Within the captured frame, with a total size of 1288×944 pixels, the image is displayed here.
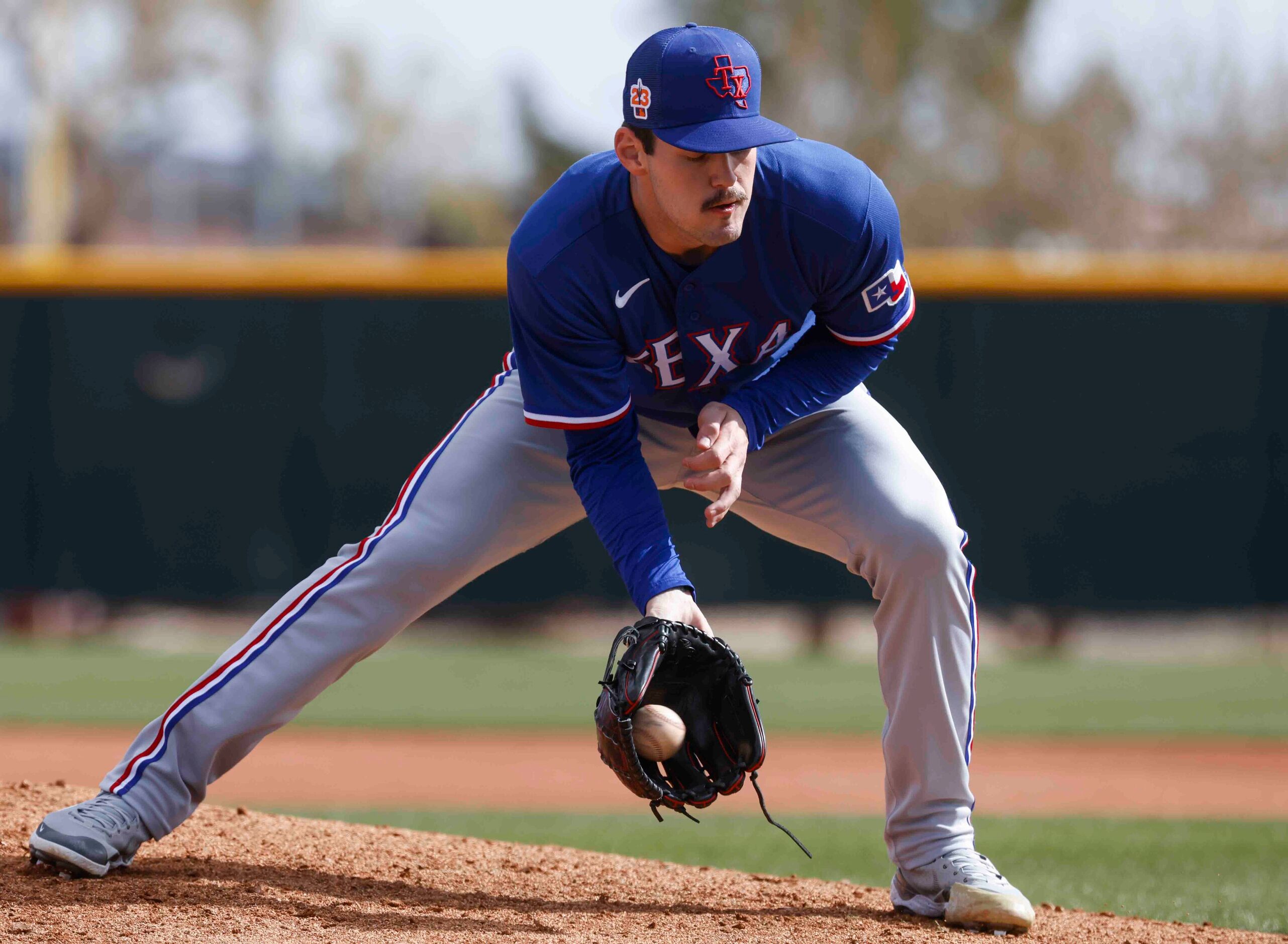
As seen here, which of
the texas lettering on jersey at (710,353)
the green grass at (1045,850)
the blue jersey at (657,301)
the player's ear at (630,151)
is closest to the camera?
the player's ear at (630,151)

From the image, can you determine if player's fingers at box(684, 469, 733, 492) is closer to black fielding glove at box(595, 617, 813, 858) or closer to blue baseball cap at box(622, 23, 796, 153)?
black fielding glove at box(595, 617, 813, 858)

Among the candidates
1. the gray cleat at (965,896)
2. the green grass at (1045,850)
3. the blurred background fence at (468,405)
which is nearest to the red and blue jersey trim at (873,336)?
the gray cleat at (965,896)

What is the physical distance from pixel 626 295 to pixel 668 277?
3.5 inches

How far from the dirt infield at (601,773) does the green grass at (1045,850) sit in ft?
1.17

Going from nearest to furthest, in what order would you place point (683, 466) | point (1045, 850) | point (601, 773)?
point (683, 466)
point (1045, 850)
point (601, 773)

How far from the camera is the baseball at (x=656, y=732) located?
241 cm

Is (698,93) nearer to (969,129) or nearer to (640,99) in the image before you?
(640,99)

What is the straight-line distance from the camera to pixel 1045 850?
13.6ft

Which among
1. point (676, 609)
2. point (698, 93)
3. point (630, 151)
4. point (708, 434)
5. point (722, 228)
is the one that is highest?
point (698, 93)

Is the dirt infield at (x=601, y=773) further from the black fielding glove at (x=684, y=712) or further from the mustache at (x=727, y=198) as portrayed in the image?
the mustache at (x=727, y=198)

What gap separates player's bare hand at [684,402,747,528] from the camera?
7.79 ft

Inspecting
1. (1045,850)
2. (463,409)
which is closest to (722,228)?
(1045,850)

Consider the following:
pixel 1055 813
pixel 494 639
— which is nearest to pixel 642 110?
pixel 1055 813

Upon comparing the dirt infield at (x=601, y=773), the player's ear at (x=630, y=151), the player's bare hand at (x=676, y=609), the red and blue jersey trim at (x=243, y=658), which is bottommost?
the dirt infield at (x=601, y=773)
